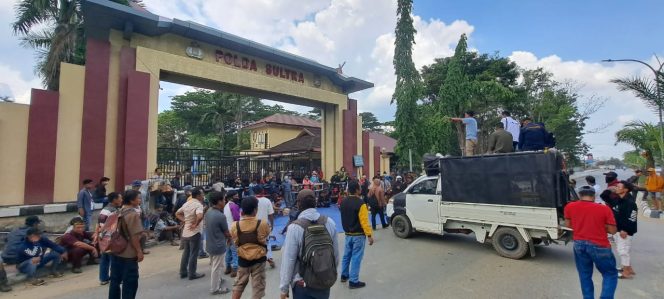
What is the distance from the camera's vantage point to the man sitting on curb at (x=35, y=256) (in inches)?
223

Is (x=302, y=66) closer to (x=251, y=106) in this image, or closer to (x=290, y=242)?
(x=290, y=242)

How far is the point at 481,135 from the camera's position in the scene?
26.8 meters

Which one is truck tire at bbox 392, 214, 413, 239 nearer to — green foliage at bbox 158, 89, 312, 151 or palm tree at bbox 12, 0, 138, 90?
palm tree at bbox 12, 0, 138, 90

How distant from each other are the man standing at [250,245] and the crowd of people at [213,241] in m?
0.01

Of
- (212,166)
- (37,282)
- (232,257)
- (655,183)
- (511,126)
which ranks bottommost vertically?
(37,282)

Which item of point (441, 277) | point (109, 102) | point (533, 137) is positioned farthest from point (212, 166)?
point (533, 137)

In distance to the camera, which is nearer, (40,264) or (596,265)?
(596,265)

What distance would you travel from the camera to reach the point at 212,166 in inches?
515

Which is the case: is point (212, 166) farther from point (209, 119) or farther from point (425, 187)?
point (209, 119)

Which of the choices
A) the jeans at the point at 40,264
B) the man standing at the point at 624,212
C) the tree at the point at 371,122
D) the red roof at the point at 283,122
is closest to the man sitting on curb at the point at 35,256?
the jeans at the point at 40,264

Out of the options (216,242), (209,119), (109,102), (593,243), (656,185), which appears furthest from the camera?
(209,119)

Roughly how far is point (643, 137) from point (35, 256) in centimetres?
2335

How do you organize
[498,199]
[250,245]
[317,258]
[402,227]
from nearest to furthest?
1. [317,258]
2. [250,245]
3. [498,199]
4. [402,227]

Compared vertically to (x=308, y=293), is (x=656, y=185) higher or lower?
higher
